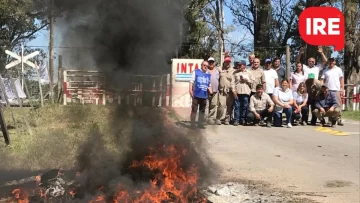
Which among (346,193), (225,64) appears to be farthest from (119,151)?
(225,64)

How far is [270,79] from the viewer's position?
11875 mm

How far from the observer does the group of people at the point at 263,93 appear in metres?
10.9

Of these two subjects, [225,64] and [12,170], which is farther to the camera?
[225,64]

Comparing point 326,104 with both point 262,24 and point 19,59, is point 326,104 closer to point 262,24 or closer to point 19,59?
point 19,59

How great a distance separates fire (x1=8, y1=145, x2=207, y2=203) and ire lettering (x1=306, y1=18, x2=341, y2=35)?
1482cm

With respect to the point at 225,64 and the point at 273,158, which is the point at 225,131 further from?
the point at 273,158

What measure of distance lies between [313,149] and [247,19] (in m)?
22.7

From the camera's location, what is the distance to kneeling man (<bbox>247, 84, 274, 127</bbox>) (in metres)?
11.4

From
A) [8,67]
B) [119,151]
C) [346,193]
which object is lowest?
[346,193]

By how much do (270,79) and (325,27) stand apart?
27.9 ft

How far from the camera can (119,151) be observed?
5605 millimetres

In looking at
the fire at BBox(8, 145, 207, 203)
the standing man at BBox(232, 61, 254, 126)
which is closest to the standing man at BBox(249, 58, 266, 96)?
the standing man at BBox(232, 61, 254, 126)

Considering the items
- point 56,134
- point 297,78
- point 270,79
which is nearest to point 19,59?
point 56,134

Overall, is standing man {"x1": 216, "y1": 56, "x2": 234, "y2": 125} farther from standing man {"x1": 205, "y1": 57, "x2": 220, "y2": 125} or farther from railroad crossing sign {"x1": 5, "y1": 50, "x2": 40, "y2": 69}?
railroad crossing sign {"x1": 5, "y1": 50, "x2": 40, "y2": 69}
